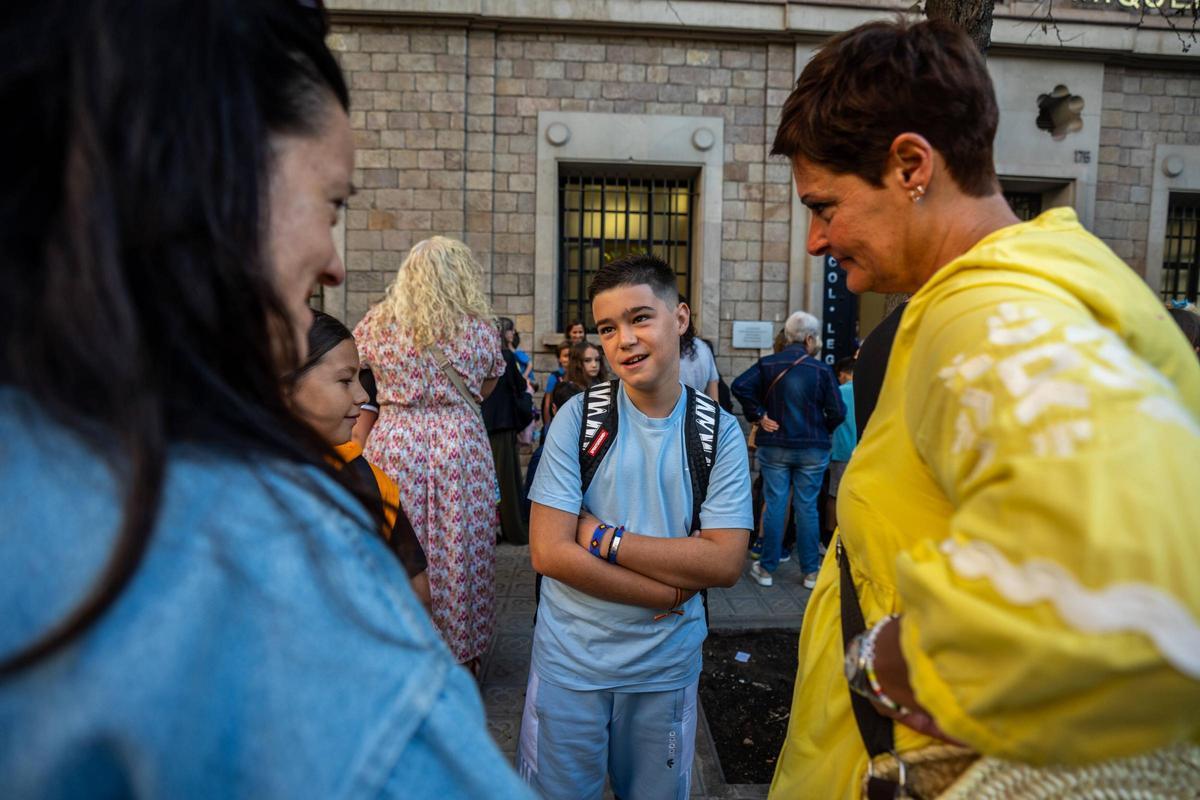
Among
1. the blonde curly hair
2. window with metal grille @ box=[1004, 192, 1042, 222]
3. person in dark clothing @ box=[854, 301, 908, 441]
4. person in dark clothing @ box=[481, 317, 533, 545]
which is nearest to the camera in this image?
person in dark clothing @ box=[854, 301, 908, 441]

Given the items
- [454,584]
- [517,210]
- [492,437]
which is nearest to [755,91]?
[517,210]

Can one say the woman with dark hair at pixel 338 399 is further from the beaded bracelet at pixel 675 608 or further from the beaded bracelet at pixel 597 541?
the beaded bracelet at pixel 675 608

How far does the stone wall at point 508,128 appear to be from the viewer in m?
8.45

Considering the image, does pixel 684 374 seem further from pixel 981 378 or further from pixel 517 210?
pixel 981 378

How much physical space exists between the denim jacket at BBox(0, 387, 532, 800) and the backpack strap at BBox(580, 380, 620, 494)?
1.55 m

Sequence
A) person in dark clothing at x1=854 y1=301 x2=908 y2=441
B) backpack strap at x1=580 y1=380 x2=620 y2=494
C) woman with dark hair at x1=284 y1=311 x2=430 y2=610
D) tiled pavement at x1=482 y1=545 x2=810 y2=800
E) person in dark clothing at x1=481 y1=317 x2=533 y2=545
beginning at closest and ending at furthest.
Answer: person in dark clothing at x1=854 y1=301 x2=908 y2=441 → backpack strap at x1=580 y1=380 x2=620 y2=494 → woman with dark hair at x1=284 y1=311 x2=430 y2=610 → tiled pavement at x1=482 y1=545 x2=810 y2=800 → person in dark clothing at x1=481 y1=317 x2=533 y2=545

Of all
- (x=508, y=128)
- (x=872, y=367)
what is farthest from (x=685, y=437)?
(x=508, y=128)

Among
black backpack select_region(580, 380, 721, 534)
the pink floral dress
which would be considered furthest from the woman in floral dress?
black backpack select_region(580, 380, 721, 534)

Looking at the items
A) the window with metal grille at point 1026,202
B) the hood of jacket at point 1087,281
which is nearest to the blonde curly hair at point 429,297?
the hood of jacket at point 1087,281

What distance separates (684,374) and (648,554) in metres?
4.18

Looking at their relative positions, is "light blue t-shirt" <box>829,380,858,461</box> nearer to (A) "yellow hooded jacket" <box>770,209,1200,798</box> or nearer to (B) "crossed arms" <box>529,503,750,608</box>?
(B) "crossed arms" <box>529,503,750,608</box>

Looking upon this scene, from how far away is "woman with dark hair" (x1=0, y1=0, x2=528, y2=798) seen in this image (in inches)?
18.1

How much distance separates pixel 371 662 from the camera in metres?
0.55

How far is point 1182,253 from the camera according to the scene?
995 centimetres
